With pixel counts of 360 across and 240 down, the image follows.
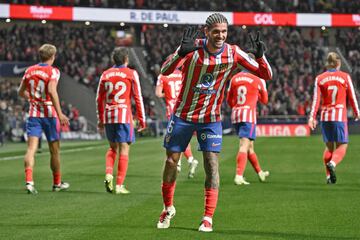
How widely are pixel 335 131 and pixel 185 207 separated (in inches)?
173

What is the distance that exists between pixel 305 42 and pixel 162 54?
1095 centimetres

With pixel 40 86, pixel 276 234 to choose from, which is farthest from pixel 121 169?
pixel 276 234

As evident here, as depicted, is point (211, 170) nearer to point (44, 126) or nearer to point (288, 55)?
point (44, 126)

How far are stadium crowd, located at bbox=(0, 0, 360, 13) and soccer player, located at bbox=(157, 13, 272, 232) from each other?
1666 inches

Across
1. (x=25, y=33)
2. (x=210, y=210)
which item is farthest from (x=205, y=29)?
(x=25, y=33)

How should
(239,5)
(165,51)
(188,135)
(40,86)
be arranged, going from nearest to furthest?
(188,135) < (40,86) < (165,51) < (239,5)

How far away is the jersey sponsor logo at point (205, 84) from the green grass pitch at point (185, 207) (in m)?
1.39

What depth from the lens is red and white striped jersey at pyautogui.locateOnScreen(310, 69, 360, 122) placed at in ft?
45.3

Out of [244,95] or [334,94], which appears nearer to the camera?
[334,94]

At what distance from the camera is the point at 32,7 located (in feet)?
157

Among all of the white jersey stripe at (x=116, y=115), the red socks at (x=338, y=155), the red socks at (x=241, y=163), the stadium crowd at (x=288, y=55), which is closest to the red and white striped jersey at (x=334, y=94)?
the red socks at (x=338, y=155)

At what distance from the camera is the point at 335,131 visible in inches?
546

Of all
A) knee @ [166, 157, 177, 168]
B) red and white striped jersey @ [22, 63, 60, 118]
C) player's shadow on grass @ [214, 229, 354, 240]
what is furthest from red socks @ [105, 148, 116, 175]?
player's shadow on grass @ [214, 229, 354, 240]

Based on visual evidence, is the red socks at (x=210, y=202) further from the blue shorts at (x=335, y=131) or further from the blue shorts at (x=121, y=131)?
the blue shorts at (x=335, y=131)
